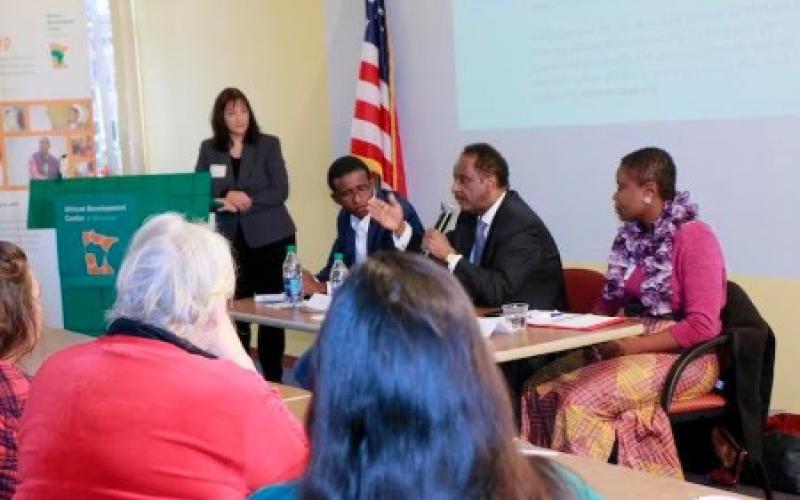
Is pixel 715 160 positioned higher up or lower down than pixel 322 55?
lower down

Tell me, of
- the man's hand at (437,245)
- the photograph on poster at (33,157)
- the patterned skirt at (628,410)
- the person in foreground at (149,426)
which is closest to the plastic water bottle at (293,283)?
the man's hand at (437,245)

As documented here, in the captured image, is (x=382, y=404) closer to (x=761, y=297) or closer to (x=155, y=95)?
(x=761, y=297)

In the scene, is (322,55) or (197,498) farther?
(322,55)

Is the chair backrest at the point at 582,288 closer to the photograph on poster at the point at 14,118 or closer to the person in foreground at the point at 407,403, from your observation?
the person in foreground at the point at 407,403

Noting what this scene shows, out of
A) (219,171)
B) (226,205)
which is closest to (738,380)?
(226,205)

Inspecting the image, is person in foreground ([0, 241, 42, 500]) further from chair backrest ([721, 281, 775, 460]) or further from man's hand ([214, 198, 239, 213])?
man's hand ([214, 198, 239, 213])

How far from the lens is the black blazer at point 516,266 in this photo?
12.8ft

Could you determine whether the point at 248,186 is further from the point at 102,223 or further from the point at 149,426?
the point at 149,426

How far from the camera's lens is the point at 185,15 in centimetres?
738

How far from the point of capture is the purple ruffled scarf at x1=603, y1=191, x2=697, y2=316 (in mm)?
3770

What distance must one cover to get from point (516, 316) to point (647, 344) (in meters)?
0.50

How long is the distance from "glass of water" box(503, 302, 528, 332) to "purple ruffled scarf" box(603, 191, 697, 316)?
53 centimetres

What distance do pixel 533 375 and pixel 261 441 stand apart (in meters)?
2.24

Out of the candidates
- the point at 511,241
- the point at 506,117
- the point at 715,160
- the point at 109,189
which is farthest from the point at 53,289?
the point at 715,160
